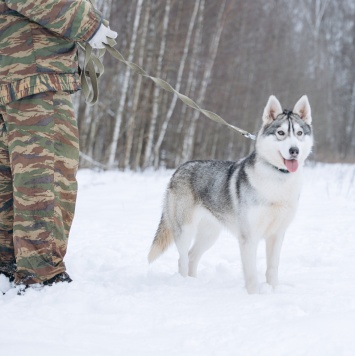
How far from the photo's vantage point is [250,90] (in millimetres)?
22172

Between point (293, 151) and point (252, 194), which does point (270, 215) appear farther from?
point (293, 151)

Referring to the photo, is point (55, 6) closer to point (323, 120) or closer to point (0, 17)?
point (0, 17)

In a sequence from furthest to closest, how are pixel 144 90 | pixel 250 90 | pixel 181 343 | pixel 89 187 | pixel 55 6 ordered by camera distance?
pixel 250 90
pixel 144 90
pixel 89 187
pixel 55 6
pixel 181 343

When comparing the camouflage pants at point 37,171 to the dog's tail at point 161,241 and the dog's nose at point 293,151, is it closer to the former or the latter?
the dog's tail at point 161,241

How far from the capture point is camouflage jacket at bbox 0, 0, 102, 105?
280cm

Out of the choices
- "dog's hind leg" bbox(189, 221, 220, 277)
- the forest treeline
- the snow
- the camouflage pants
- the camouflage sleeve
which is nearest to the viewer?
the snow

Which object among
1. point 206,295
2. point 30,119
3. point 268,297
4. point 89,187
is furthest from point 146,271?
point 89,187

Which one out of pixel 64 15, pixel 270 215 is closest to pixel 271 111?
pixel 270 215

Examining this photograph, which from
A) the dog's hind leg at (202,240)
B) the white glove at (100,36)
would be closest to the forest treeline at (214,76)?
the dog's hind leg at (202,240)

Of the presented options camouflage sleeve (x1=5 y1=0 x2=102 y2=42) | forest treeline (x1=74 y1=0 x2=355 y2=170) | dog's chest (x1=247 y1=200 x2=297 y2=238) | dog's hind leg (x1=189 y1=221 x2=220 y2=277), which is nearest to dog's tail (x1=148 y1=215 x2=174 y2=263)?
dog's hind leg (x1=189 y1=221 x2=220 y2=277)

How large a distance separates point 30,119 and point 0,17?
0.64m

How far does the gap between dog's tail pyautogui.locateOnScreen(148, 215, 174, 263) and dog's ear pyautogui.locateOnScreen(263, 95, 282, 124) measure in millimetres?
1224

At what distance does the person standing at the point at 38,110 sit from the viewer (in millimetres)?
2828

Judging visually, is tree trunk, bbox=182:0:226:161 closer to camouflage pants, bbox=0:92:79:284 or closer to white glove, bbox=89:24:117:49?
white glove, bbox=89:24:117:49
